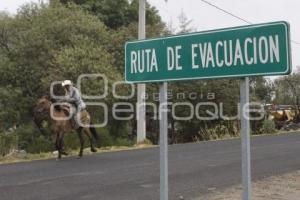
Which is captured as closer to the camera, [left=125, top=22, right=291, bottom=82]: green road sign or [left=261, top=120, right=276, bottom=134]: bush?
[left=125, top=22, right=291, bottom=82]: green road sign

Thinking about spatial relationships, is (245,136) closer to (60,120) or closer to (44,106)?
(60,120)

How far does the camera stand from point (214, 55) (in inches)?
195

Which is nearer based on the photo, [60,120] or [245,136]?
[245,136]

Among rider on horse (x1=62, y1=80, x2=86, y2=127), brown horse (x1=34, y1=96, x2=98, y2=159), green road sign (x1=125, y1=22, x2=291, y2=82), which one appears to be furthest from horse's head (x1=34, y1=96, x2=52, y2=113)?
green road sign (x1=125, y1=22, x2=291, y2=82)

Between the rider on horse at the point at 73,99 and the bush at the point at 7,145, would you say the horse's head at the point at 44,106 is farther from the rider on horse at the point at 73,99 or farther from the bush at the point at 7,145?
the bush at the point at 7,145

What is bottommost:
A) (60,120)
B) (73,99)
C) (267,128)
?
(267,128)

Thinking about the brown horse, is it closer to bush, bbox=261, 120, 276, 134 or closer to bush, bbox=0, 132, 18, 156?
bush, bbox=0, 132, 18, 156

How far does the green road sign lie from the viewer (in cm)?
455

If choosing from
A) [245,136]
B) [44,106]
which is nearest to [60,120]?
[44,106]

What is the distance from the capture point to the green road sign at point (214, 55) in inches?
179

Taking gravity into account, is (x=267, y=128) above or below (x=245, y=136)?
below

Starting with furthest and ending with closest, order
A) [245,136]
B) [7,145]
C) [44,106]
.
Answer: [7,145]
[44,106]
[245,136]

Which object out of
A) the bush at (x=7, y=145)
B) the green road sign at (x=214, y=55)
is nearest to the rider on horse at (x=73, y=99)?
the bush at (x=7, y=145)

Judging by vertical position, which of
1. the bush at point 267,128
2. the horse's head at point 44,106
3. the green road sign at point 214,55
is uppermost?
the green road sign at point 214,55
